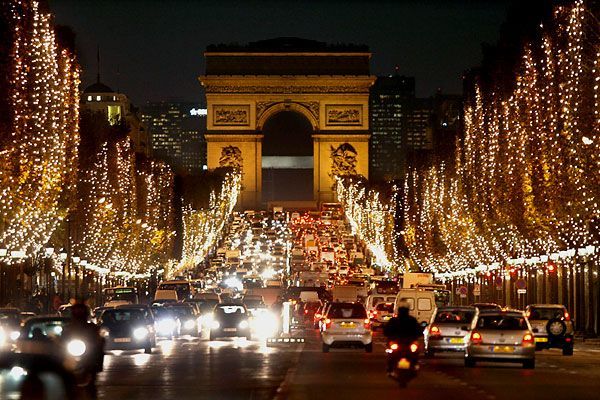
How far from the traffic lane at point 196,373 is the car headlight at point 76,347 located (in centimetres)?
92

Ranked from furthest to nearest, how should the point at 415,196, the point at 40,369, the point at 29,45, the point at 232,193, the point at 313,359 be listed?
the point at 232,193 < the point at 415,196 < the point at 29,45 < the point at 313,359 < the point at 40,369

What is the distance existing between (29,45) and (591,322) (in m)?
26.3

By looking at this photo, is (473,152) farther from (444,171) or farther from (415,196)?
(415,196)

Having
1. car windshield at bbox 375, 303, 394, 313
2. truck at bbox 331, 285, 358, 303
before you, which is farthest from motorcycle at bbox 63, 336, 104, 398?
truck at bbox 331, 285, 358, 303

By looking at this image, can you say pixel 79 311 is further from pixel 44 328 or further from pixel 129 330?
pixel 129 330

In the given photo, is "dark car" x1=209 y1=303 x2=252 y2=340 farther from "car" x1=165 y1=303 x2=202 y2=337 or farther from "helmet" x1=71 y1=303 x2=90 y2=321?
"helmet" x1=71 y1=303 x2=90 y2=321

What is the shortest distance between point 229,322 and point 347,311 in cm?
1347

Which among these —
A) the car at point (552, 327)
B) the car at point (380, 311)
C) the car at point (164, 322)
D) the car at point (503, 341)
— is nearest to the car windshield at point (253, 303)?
the car at point (380, 311)

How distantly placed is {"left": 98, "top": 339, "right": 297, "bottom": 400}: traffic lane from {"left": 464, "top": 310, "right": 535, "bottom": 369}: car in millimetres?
4841

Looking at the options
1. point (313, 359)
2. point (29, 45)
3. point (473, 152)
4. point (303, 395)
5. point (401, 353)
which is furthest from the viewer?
point (473, 152)

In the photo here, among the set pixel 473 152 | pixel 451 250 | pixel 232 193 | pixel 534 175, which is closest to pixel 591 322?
pixel 534 175

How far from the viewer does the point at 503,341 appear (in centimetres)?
4100

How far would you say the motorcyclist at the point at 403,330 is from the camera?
32688 millimetres

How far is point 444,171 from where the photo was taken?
357ft
